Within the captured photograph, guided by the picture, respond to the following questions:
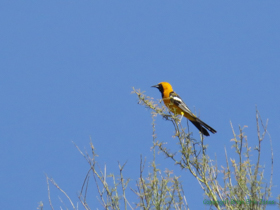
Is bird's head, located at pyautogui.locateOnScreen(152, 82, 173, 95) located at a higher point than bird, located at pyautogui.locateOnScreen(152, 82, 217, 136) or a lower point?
higher

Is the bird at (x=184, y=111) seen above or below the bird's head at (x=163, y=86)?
below

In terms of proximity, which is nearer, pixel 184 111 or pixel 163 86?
pixel 184 111

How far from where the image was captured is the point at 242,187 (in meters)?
2.98

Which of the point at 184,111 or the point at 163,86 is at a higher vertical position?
the point at 163,86

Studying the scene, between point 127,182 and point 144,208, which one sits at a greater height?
point 127,182

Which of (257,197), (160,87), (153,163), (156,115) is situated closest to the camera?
(257,197)

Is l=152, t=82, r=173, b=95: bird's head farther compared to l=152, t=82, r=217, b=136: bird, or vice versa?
l=152, t=82, r=173, b=95: bird's head

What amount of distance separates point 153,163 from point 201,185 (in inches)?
16.3

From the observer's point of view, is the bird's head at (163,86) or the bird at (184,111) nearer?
the bird at (184,111)

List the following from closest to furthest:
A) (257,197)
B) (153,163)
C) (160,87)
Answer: (257,197)
(153,163)
(160,87)

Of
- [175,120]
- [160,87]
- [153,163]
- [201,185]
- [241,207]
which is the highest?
[160,87]

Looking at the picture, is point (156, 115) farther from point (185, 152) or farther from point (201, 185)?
point (201, 185)

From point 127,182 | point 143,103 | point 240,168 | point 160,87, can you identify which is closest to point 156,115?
point 143,103

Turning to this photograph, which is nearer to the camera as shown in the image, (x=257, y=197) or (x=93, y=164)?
(x=257, y=197)
